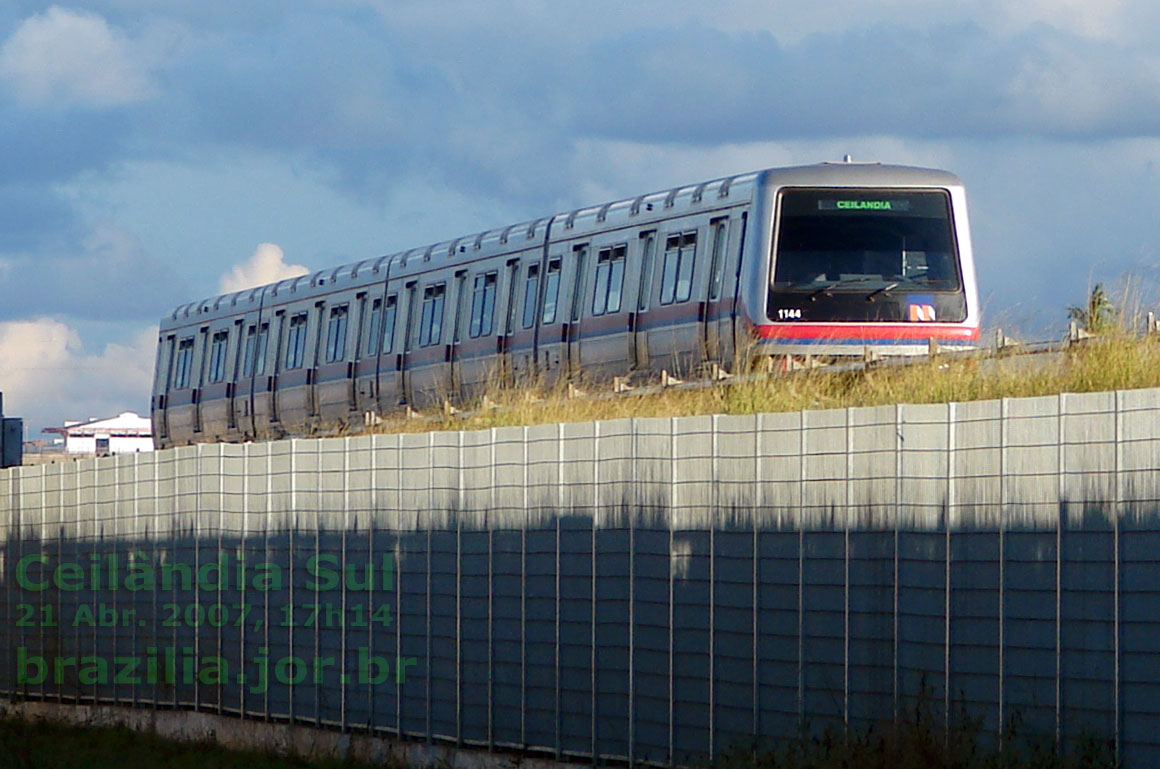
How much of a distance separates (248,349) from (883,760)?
30.4 m

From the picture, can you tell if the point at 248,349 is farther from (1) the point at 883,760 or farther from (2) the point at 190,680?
(1) the point at 883,760

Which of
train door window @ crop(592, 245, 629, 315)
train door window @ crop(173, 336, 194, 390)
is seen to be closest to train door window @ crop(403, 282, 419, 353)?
train door window @ crop(592, 245, 629, 315)

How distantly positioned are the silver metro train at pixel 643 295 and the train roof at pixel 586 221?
0.03m

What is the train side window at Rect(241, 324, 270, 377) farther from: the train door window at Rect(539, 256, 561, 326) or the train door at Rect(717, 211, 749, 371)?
the train door at Rect(717, 211, 749, 371)

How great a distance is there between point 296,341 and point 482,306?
7.34 meters

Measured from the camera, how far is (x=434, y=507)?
1546 cm

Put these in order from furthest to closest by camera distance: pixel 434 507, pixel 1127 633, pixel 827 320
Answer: pixel 827 320 < pixel 434 507 < pixel 1127 633

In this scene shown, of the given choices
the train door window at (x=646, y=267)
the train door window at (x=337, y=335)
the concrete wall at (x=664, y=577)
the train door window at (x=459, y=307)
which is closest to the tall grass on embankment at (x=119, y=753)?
the concrete wall at (x=664, y=577)

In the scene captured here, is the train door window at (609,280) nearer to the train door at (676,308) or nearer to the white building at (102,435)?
the train door at (676,308)

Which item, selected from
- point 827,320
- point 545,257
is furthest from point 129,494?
point 545,257

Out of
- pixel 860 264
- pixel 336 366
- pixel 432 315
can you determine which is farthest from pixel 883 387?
pixel 336 366

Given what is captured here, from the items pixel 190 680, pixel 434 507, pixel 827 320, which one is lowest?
pixel 190 680

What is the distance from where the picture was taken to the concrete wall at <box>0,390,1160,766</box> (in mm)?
10070

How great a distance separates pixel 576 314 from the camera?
28.9 m
